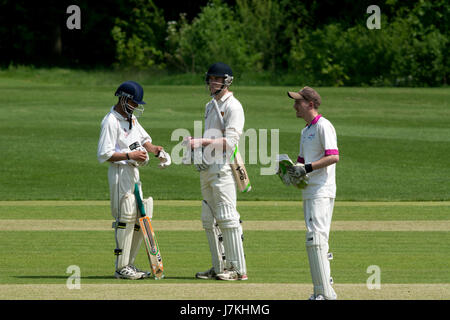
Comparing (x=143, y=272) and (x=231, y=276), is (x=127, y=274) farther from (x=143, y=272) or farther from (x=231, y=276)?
(x=231, y=276)

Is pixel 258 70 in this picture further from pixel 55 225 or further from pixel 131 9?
pixel 55 225

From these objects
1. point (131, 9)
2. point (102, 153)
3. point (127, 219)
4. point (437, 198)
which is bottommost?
point (437, 198)

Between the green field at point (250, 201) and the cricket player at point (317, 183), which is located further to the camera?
the green field at point (250, 201)

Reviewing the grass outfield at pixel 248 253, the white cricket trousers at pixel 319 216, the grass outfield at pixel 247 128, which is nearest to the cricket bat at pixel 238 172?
the grass outfield at pixel 248 253

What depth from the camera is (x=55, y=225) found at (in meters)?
14.0

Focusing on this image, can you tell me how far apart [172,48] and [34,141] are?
2804cm

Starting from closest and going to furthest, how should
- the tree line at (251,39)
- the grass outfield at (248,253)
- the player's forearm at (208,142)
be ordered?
the grass outfield at (248,253) → the player's forearm at (208,142) → the tree line at (251,39)

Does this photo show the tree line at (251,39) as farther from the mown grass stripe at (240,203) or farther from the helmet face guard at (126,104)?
the helmet face guard at (126,104)

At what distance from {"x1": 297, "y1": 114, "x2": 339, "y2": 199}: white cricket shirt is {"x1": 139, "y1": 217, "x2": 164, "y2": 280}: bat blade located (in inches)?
85.2

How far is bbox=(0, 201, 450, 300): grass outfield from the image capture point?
8.45 m

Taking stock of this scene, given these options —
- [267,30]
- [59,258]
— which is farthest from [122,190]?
[267,30]

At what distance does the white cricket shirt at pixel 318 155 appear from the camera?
302 inches

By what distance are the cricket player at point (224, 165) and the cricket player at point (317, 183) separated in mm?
1496

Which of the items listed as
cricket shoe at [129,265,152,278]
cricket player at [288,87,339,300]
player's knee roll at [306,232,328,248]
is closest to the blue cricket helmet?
cricket shoe at [129,265,152,278]
